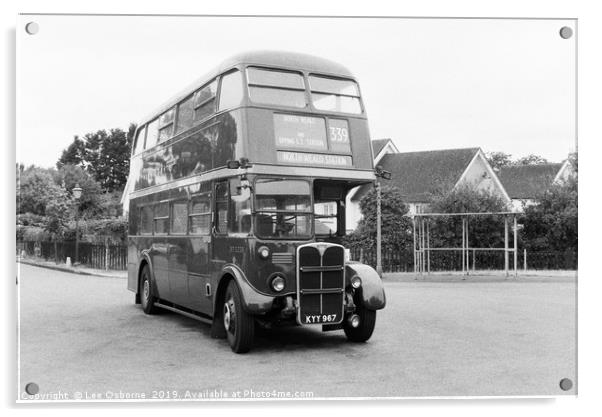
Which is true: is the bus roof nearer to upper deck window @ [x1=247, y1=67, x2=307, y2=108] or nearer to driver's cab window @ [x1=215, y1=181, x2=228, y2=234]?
upper deck window @ [x1=247, y1=67, x2=307, y2=108]

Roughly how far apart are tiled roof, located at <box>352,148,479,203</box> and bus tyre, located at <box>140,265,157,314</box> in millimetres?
11186

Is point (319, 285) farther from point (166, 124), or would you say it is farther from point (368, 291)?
point (166, 124)

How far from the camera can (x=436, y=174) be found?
25188mm

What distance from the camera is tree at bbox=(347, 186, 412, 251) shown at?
Result: 25.2m

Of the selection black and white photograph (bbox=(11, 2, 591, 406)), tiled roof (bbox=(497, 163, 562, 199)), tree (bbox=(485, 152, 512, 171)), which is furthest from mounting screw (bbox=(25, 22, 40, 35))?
tiled roof (bbox=(497, 163, 562, 199))

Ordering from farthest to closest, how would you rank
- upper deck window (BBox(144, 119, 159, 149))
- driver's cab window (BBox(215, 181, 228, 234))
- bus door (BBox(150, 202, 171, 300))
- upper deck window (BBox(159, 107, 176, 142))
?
1. upper deck window (BBox(144, 119, 159, 149))
2. bus door (BBox(150, 202, 171, 300))
3. upper deck window (BBox(159, 107, 176, 142))
4. driver's cab window (BBox(215, 181, 228, 234))

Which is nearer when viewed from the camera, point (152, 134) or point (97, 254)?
point (152, 134)

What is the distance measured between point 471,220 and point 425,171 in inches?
128

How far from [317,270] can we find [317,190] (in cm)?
124

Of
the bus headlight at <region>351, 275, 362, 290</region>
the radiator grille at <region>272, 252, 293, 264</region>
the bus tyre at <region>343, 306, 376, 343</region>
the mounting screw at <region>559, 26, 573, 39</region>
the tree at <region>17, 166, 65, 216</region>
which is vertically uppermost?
the mounting screw at <region>559, 26, 573, 39</region>

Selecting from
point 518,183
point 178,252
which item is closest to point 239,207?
point 178,252

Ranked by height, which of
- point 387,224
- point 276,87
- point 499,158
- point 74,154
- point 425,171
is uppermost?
point 425,171

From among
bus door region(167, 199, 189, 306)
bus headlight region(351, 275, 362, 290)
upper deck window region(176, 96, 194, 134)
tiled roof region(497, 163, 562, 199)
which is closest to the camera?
bus headlight region(351, 275, 362, 290)

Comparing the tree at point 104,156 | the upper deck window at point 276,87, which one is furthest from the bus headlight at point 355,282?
the tree at point 104,156
